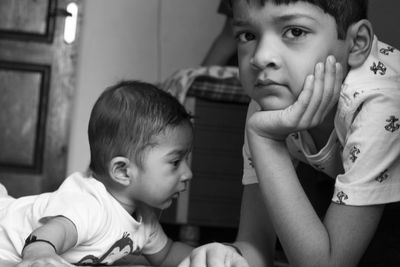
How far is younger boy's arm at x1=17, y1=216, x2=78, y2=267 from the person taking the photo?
1075 mm

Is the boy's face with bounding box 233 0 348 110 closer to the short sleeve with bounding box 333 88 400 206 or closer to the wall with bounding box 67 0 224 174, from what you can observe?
the short sleeve with bounding box 333 88 400 206

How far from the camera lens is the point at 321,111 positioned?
1152 millimetres

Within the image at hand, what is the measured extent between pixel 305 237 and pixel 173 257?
1.85ft

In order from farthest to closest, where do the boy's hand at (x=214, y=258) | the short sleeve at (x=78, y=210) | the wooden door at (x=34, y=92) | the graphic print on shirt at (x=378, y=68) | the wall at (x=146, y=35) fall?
1. the wooden door at (x=34, y=92)
2. the wall at (x=146, y=35)
3. the short sleeve at (x=78, y=210)
4. the graphic print on shirt at (x=378, y=68)
5. the boy's hand at (x=214, y=258)

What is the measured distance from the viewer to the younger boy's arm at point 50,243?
3.53ft

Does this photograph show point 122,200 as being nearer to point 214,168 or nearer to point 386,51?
point 386,51

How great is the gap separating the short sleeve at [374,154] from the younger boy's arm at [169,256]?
1.95 ft

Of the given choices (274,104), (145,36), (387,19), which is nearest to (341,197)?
(274,104)

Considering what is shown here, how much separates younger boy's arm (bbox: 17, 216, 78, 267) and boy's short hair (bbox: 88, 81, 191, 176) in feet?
0.68

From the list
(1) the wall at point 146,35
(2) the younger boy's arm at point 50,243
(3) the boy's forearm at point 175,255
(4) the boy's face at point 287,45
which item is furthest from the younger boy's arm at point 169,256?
(1) the wall at point 146,35

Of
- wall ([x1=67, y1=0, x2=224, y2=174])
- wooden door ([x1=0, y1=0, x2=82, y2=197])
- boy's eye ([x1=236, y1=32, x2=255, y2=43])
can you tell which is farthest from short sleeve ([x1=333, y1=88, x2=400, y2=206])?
wooden door ([x1=0, y1=0, x2=82, y2=197])

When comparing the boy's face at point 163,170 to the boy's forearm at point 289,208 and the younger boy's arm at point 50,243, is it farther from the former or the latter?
the boy's forearm at point 289,208

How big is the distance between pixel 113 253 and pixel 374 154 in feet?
2.01

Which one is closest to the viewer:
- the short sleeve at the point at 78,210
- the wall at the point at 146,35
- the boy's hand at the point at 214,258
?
the boy's hand at the point at 214,258
